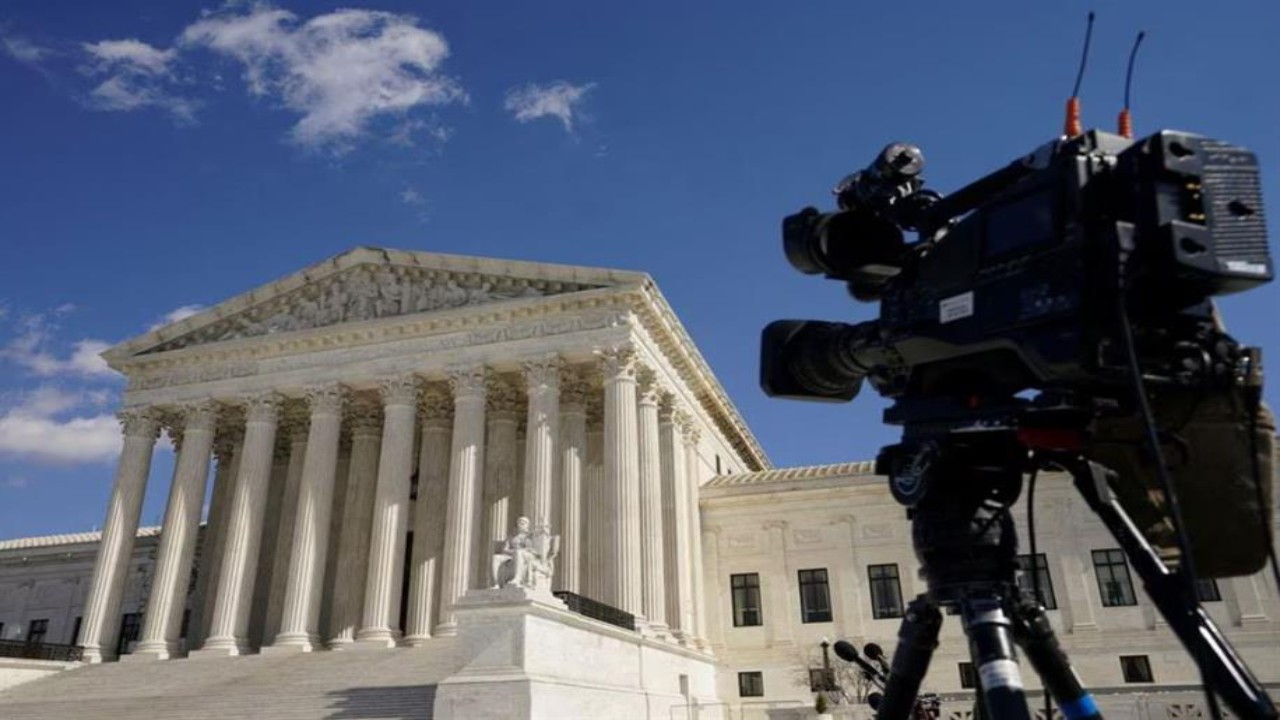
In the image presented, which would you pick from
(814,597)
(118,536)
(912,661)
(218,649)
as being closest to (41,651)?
(118,536)

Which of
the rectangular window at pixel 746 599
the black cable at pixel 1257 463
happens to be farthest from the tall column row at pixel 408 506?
the black cable at pixel 1257 463

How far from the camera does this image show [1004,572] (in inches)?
110

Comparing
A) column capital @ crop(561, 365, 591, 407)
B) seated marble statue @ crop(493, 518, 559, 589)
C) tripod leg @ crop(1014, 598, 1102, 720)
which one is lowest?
tripod leg @ crop(1014, 598, 1102, 720)

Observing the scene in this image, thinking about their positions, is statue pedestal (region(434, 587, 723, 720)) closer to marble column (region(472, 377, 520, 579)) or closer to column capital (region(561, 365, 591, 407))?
marble column (region(472, 377, 520, 579))

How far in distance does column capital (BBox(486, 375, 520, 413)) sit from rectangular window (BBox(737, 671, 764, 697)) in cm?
1248

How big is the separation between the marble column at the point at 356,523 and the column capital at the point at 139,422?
6.83 m

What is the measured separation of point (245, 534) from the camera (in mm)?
29609

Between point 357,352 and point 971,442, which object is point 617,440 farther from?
point 971,442

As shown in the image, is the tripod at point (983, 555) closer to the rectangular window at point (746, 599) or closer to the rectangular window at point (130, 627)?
the rectangular window at point (746, 599)

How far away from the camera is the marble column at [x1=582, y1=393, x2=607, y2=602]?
29578 millimetres

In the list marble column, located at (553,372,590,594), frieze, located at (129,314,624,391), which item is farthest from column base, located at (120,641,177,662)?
marble column, located at (553,372,590,594)

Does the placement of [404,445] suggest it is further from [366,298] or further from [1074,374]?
[1074,374]

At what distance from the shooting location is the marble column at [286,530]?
3200cm

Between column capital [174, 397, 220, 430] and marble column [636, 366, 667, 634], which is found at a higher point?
column capital [174, 397, 220, 430]
